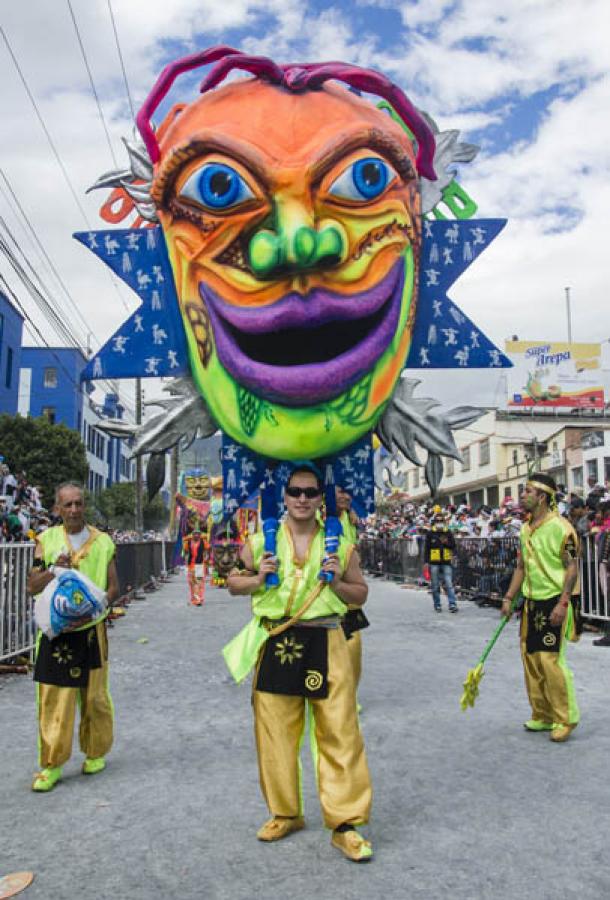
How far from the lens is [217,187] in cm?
336

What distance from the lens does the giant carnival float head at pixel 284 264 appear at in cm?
334

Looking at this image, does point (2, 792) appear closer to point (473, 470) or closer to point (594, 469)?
point (594, 469)

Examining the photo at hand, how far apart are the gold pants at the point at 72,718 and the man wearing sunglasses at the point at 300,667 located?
1.43 metres

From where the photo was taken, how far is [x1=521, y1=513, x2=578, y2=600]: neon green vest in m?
5.41

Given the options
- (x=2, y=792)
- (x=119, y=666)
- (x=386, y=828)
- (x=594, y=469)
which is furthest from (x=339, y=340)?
(x=594, y=469)

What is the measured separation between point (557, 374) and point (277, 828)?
43270 millimetres

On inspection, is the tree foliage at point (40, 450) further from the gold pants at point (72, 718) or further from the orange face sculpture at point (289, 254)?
the orange face sculpture at point (289, 254)

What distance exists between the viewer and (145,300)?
12.4ft

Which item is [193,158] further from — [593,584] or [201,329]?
[593,584]

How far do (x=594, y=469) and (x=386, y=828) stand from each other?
32.2 meters

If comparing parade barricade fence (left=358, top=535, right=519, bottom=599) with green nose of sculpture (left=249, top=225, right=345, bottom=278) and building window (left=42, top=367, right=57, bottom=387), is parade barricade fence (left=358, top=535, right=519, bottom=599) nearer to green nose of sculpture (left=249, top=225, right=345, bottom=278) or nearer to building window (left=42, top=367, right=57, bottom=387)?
green nose of sculpture (left=249, top=225, right=345, bottom=278)

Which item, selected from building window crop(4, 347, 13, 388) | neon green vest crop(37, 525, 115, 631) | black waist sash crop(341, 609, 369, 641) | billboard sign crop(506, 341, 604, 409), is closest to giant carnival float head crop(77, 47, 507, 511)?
neon green vest crop(37, 525, 115, 631)

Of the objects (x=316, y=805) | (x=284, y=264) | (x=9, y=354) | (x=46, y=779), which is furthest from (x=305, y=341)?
(x=9, y=354)

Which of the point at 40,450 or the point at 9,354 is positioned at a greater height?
the point at 9,354
